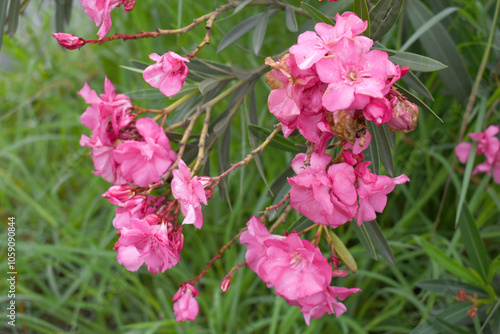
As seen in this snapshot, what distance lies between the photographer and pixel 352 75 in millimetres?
545

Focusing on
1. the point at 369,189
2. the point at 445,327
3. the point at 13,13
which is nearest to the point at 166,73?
the point at 369,189

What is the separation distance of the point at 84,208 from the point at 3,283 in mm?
412

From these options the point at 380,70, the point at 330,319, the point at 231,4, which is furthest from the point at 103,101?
the point at 330,319

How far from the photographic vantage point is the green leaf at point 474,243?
0.95 meters

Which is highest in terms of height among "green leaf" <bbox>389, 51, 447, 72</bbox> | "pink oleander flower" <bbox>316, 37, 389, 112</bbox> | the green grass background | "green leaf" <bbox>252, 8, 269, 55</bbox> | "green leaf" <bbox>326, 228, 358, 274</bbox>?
"pink oleander flower" <bbox>316, 37, 389, 112</bbox>

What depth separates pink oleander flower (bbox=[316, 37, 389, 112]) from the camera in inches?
20.8

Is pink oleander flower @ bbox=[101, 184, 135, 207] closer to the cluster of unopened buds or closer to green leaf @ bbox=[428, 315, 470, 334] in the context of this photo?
the cluster of unopened buds

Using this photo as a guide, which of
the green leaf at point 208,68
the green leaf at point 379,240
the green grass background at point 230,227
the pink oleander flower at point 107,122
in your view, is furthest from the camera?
the green grass background at point 230,227

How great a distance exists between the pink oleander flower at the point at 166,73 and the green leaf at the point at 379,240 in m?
0.46

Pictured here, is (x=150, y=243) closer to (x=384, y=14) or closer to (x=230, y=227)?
(x=384, y=14)

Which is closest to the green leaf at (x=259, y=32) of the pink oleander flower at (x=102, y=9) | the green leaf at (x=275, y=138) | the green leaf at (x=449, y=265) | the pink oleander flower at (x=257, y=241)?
the green leaf at (x=275, y=138)

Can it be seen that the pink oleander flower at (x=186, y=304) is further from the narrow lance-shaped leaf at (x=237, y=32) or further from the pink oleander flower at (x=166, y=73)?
the narrow lance-shaped leaf at (x=237, y=32)

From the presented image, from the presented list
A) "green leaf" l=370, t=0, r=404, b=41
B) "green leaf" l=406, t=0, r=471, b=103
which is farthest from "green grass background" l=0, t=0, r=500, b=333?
"green leaf" l=370, t=0, r=404, b=41

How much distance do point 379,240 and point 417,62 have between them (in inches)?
13.5
